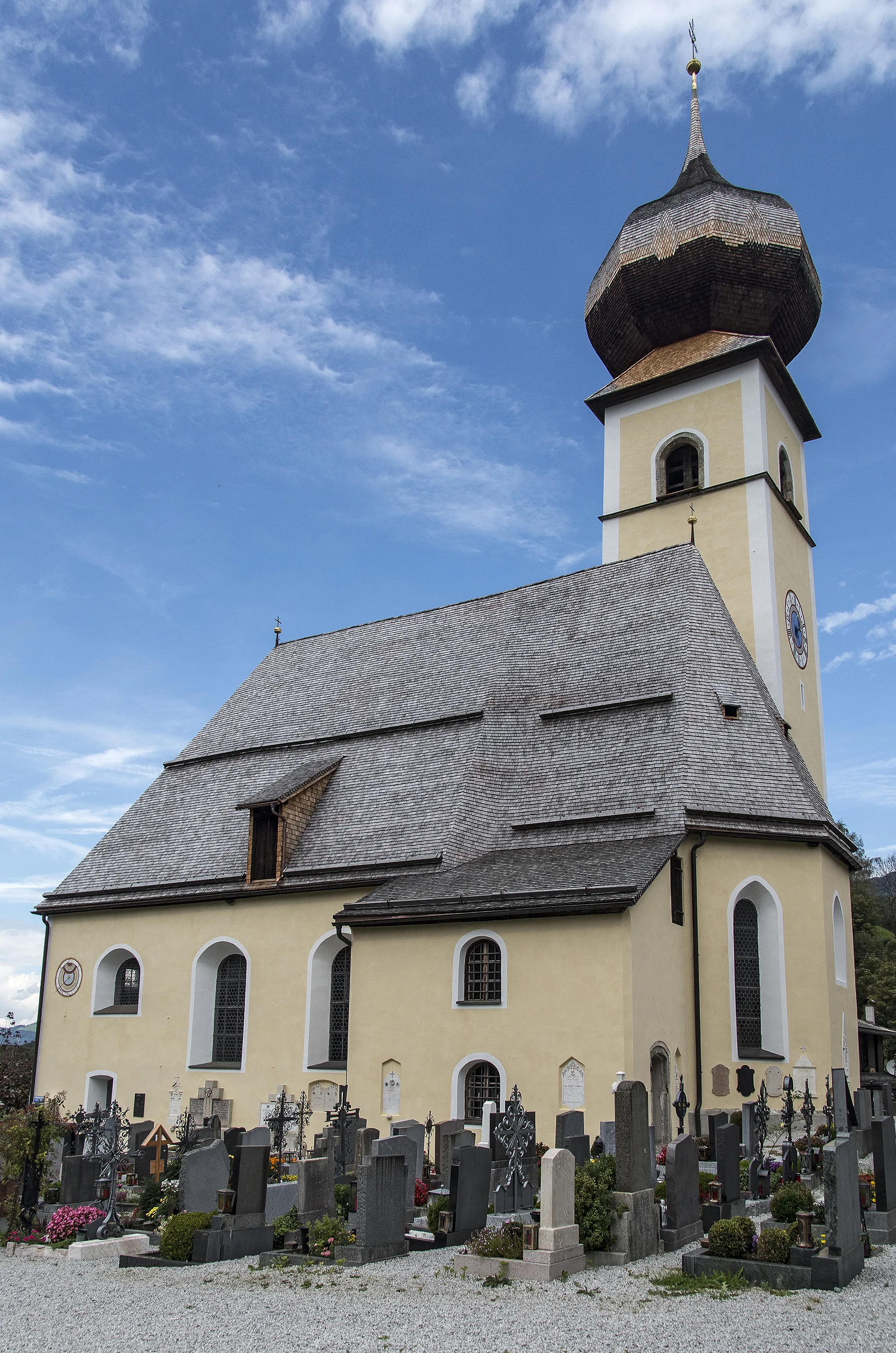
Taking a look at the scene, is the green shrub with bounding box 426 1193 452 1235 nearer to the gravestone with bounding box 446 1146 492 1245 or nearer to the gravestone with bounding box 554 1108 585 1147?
the gravestone with bounding box 446 1146 492 1245

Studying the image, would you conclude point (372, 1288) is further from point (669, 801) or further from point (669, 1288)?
point (669, 801)

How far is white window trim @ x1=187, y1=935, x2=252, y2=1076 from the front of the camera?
20.5 metres

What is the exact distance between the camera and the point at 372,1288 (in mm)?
9039

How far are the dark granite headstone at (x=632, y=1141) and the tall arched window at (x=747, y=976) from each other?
7.84 meters

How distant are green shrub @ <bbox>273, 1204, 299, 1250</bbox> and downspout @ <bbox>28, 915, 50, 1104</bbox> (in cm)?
1402

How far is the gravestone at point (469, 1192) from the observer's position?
1077 centimetres

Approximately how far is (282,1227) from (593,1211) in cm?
315

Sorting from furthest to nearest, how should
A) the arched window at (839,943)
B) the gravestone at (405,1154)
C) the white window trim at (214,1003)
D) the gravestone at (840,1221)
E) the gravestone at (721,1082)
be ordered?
the white window trim at (214,1003), the arched window at (839,943), the gravestone at (721,1082), the gravestone at (405,1154), the gravestone at (840,1221)

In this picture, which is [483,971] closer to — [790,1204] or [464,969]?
[464,969]

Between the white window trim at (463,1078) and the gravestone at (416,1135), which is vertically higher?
the white window trim at (463,1078)

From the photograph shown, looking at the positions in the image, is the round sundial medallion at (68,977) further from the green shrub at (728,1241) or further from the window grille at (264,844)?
the green shrub at (728,1241)

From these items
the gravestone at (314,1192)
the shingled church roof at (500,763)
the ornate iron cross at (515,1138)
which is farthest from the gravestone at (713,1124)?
the gravestone at (314,1192)

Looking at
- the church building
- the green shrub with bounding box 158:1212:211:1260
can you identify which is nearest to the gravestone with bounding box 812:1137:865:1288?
the green shrub with bounding box 158:1212:211:1260

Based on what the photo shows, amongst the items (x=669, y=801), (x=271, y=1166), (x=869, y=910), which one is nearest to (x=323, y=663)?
(x=669, y=801)
